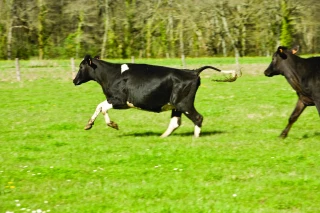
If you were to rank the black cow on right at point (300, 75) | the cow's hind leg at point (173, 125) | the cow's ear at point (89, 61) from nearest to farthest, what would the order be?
the black cow on right at point (300, 75) → the cow's hind leg at point (173, 125) → the cow's ear at point (89, 61)

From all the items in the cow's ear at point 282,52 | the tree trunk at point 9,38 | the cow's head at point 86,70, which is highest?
the cow's ear at point 282,52

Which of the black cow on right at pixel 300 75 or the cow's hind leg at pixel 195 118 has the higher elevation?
the black cow on right at pixel 300 75

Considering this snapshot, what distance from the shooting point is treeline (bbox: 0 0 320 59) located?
59500 mm

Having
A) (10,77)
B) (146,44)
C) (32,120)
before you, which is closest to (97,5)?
(146,44)

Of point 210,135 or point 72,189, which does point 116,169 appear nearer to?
point 72,189

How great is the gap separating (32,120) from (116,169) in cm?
792

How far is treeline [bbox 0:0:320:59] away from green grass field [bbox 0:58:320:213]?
41.9 meters

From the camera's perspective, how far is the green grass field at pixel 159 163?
8.36 meters

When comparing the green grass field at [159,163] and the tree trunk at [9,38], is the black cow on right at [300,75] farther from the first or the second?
the tree trunk at [9,38]

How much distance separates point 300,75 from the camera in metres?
13.1

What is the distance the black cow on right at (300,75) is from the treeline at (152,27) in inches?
1819

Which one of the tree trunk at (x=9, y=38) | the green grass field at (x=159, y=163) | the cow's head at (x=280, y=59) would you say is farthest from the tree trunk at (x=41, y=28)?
the cow's head at (x=280, y=59)

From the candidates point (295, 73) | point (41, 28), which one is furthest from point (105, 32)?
point (295, 73)

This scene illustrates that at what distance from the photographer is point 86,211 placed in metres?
7.96
